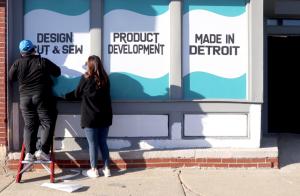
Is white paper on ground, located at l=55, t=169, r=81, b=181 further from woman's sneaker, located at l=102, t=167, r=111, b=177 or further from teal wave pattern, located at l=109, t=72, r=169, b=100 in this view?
teal wave pattern, located at l=109, t=72, r=169, b=100

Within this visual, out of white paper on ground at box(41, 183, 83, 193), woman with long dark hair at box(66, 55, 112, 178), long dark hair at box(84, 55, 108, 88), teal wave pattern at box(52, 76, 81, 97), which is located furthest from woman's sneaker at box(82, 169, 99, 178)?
teal wave pattern at box(52, 76, 81, 97)

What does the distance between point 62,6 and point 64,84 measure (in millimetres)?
1151

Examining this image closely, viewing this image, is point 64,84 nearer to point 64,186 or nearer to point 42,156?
point 42,156

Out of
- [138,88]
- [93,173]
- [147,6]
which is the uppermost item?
[147,6]

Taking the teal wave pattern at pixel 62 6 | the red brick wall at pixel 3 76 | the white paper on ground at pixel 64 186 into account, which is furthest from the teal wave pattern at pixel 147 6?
the white paper on ground at pixel 64 186

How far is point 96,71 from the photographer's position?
667 centimetres

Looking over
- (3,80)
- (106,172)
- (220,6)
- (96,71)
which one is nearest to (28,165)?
(106,172)

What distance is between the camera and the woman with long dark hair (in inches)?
263

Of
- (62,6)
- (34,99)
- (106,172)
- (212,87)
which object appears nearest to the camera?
(34,99)

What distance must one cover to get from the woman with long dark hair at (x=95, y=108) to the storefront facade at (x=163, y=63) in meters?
0.60

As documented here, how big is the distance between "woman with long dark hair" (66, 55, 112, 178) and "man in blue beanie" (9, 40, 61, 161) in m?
0.45

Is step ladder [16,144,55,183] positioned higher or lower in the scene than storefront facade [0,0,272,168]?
lower

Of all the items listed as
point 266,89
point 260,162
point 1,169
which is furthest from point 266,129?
point 1,169

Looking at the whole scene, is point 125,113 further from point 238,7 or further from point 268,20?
point 268,20
